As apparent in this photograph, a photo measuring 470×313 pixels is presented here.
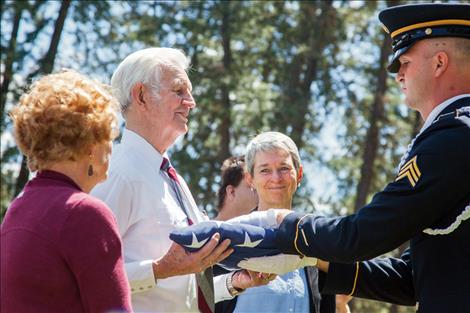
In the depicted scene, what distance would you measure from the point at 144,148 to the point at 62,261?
1389 millimetres

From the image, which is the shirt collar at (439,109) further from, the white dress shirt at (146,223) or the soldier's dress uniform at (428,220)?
the white dress shirt at (146,223)

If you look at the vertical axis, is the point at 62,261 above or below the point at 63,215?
below

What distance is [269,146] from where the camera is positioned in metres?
5.30

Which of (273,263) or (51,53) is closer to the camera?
(273,263)

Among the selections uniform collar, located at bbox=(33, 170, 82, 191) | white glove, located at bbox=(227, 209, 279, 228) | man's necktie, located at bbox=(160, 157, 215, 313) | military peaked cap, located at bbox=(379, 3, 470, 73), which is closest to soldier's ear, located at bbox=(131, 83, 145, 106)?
man's necktie, located at bbox=(160, 157, 215, 313)

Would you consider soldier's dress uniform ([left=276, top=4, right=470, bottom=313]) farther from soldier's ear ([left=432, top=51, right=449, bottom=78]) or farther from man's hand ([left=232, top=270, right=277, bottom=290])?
man's hand ([left=232, top=270, right=277, bottom=290])

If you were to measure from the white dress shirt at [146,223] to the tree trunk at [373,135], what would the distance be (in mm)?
16795

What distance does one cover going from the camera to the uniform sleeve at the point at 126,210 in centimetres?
366

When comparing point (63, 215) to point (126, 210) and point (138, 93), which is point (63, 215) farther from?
point (138, 93)

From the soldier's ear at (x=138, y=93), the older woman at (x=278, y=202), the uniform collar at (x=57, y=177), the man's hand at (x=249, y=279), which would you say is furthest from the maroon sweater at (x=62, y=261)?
the older woman at (x=278, y=202)

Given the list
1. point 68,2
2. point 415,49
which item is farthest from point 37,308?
point 68,2

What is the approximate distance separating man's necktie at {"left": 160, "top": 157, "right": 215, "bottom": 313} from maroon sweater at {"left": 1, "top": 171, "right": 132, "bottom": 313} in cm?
122

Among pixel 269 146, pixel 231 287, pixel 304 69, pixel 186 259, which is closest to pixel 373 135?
pixel 304 69

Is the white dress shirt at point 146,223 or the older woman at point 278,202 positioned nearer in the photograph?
the white dress shirt at point 146,223
